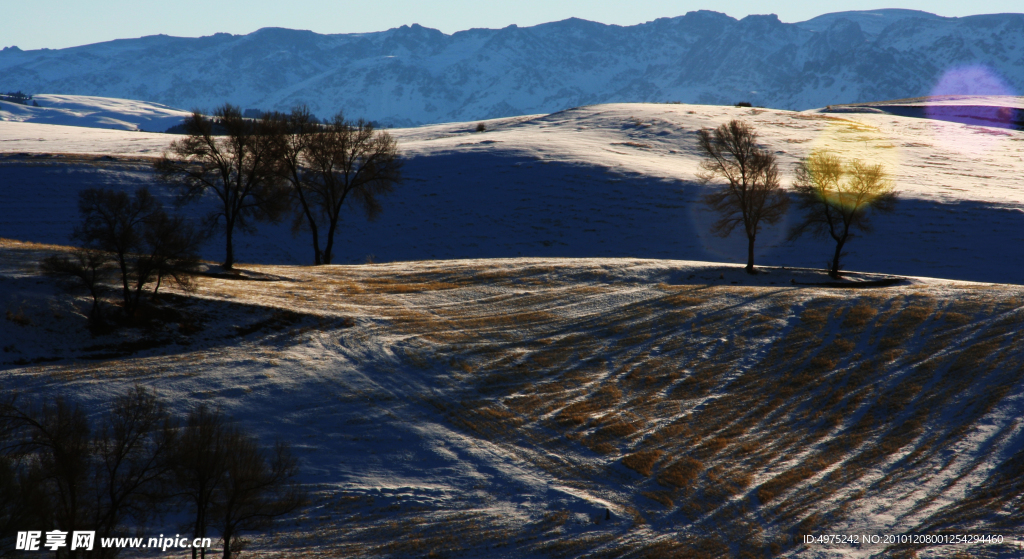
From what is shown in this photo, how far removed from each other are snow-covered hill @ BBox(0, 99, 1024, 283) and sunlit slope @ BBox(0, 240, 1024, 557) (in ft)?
50.9

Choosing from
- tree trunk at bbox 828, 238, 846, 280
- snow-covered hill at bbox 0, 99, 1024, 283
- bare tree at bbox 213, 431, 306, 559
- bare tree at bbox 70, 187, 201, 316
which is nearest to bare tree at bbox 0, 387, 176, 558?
bare tree at bbox 213, 431, 306, 559

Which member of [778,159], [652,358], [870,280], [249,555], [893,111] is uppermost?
[893,111]

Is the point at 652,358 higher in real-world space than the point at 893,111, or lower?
lower

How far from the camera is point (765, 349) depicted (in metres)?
27.2

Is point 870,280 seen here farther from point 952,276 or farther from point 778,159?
point 778,159

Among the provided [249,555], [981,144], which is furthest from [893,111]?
[249,555]

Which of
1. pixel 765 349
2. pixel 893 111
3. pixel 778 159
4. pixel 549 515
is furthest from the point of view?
pixel 893 111

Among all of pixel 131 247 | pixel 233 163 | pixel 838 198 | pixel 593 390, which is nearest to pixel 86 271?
pixel 131 247

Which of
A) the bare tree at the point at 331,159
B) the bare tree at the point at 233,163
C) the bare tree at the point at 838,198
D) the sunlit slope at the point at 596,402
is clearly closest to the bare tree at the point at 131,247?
the sunlit slope at the point at 596,402

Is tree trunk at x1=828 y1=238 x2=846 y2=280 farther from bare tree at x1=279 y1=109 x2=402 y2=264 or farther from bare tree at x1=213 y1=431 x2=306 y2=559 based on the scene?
bare tree at x1=213 y1=431 x2=306 y2=559

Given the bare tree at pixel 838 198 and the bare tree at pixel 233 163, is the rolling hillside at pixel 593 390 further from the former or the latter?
the bare tree at pixel 233 163

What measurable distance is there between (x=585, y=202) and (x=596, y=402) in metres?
34.9

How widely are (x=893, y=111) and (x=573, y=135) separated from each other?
67.8 m

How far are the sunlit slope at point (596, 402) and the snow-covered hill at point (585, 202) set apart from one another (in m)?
15.5
